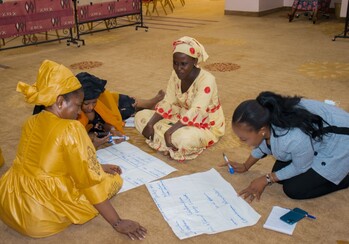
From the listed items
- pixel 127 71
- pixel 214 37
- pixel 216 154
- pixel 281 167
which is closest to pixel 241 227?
pixel 281 167

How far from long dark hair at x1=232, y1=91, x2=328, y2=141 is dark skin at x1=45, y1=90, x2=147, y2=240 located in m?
0.68

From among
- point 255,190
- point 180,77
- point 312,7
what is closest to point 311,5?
point 312,7

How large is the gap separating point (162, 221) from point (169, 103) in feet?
3.34

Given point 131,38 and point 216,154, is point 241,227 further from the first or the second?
point 131,38

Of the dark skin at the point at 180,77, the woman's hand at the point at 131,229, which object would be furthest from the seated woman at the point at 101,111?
the woman's hand at the point at 131,229

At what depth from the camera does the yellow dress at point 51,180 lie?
1634 mm

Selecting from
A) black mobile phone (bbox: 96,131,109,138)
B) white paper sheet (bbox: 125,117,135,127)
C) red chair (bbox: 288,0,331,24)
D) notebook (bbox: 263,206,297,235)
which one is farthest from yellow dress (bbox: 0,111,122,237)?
red chair (bbox: 288,0,331,24)

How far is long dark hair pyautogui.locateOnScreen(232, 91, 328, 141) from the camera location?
5.44ft

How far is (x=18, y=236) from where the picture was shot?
Result: 1849mm

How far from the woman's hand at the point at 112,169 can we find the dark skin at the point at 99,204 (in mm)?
518

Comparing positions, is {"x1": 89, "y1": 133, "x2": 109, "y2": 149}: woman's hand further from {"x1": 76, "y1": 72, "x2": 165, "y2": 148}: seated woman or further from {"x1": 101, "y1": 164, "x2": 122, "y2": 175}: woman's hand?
{"x1": 101, "y1": 164, "x2": 122, "y2": 175}: woman's hand

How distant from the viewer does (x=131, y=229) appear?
1760mm

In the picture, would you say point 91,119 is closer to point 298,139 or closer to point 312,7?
point 298,139

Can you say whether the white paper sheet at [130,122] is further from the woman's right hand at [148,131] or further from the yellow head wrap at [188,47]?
the yellow head wrap at [188,47]
